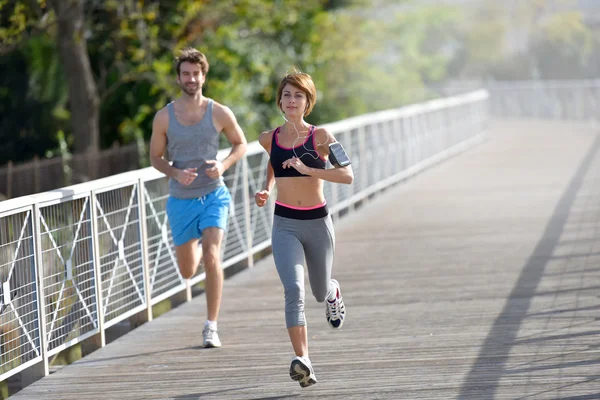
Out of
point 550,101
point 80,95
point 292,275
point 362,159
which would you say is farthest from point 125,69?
point 550,101

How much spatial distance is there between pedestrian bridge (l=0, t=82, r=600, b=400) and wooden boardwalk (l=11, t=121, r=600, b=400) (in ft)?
0.06

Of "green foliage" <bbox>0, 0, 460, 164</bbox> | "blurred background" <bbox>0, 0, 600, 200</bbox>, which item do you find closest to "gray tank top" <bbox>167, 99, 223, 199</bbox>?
"blurred background" <bbox>0, 0, 600, 200</bbox>

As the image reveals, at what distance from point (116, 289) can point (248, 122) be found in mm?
13634

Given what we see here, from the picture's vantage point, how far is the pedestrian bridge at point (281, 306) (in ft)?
21.3

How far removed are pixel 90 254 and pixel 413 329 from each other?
2068 mm

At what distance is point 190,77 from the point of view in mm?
7398

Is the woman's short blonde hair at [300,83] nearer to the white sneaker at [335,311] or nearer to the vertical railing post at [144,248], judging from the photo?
the white sneaker at [335,311]

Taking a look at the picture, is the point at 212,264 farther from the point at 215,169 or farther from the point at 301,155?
the point at 301,155

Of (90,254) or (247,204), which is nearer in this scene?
(90,254)

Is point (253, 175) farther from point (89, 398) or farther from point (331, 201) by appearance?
point (89, 398)

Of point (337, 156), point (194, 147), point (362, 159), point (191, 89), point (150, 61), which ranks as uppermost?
point (191, 89)

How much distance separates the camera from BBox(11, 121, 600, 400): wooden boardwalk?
6336mm

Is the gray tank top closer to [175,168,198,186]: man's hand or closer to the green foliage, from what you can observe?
[175,168,198,186]: man's hand

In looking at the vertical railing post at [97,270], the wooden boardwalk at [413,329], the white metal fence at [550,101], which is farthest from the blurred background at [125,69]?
the vertical railing post at [97,270]
